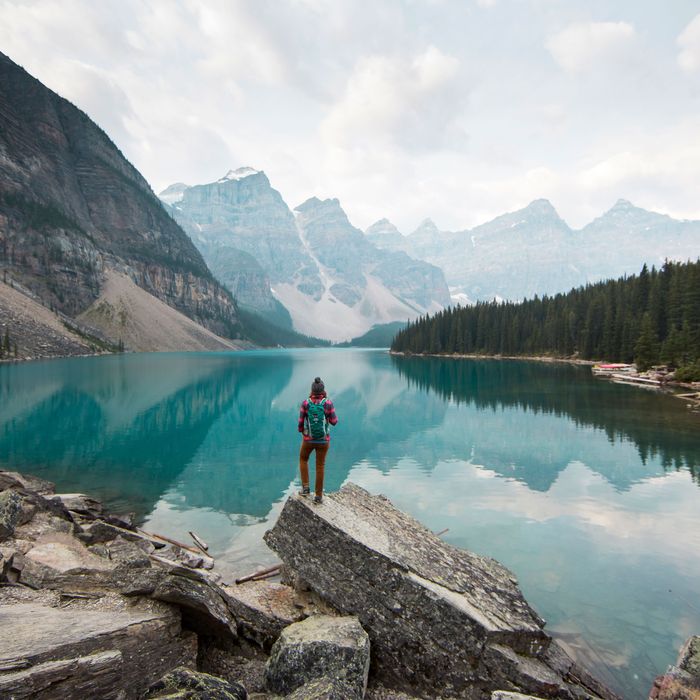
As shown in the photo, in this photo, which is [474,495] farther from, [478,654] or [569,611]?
[478,654]

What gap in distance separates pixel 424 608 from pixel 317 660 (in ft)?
7.36

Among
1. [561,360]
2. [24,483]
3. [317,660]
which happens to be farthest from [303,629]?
[561,360]

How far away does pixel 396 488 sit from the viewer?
2431cm

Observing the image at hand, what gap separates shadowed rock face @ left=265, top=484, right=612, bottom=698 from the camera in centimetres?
806

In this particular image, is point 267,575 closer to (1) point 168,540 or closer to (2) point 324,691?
(1) point 168,540

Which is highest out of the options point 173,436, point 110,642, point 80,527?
point 110,642

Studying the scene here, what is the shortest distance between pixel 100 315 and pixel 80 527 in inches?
8044

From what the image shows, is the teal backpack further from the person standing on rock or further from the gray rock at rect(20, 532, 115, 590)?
the gray rock at rect(20, 532, 115, 590)

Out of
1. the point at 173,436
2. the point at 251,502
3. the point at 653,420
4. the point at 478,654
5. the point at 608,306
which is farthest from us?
the point at 608,306

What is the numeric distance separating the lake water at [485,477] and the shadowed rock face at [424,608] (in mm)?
3605

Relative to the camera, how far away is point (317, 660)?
766cm

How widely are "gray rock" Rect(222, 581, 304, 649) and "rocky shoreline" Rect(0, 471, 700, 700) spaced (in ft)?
0.09

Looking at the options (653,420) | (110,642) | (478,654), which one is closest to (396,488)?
(478,654)

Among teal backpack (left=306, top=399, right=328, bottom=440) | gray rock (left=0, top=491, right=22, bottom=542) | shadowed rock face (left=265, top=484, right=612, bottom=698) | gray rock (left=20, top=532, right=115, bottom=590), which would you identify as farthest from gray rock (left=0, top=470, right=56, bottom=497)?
teal backpack (left=306, top=399, right=328, bottom=440)
